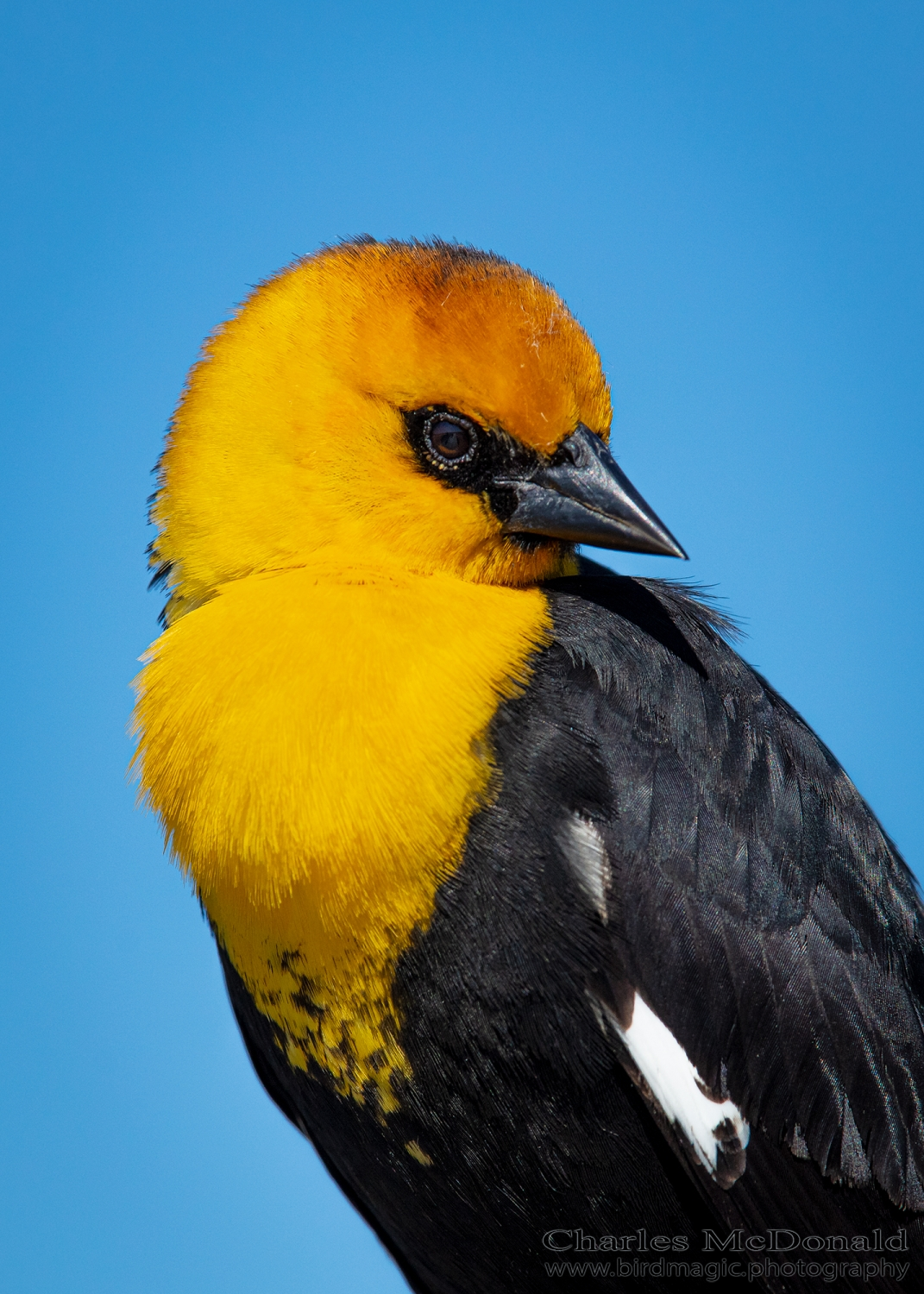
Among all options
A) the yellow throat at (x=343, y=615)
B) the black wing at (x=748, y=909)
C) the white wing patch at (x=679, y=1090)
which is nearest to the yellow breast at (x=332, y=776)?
the yellow throat at (x=343, y=615)

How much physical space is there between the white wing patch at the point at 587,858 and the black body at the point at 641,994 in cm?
2

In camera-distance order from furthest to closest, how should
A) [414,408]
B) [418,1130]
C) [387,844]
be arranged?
[414,408] < [418,1130] < [387,844]

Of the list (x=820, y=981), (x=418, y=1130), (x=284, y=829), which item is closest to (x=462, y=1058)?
(x=418, y=1130)

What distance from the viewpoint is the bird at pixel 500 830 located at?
2.09 metres

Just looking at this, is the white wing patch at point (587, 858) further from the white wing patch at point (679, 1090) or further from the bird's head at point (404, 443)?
the bird's head at point (404, 443)

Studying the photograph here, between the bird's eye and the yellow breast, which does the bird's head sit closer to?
the bird's eye

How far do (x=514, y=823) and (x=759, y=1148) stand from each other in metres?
0.77

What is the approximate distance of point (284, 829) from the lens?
6.78 ft

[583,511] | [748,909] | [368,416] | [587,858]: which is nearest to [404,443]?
[368,416]

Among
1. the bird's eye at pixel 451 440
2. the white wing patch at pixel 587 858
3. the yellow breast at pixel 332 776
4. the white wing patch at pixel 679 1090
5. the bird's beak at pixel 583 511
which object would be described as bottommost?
the white wing patch at pixel 679 1090

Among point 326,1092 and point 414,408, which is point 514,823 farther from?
point 414,408

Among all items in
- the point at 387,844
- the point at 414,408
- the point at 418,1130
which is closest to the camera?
the point at 387,844

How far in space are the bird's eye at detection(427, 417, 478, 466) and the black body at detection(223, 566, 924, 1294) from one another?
36cm

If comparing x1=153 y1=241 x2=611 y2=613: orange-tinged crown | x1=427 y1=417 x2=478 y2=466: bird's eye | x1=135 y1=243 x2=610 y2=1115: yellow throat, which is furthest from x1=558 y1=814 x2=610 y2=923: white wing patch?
x1=427 y1=417 x2=478 y2=466: bird's eye
